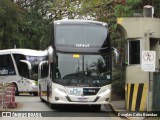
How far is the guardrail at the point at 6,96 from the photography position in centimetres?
2294

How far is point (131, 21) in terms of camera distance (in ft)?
72.2

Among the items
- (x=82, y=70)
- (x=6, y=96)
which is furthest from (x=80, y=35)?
(x=6, y=96)

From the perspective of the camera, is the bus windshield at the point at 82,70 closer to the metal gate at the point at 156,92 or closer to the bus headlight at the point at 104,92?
the bus headlight at the point at 104,92

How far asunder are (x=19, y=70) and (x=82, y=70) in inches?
687

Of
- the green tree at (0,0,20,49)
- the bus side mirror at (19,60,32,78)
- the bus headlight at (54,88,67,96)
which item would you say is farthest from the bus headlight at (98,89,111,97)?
the green tree at (0,0,20,49)

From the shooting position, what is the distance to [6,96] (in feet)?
76.2

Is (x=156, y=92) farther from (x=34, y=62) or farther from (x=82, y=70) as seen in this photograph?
(x=34, y=62)

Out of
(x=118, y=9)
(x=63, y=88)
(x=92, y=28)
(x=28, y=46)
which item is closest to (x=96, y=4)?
(x=118, y=9)

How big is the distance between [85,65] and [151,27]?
10.9 ft

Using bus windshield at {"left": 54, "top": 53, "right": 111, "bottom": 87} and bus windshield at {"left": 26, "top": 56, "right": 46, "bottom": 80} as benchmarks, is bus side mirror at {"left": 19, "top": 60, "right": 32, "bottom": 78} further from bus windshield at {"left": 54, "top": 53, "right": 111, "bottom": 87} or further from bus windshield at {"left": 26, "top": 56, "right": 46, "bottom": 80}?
bus windshield at {"left": 54, "top": 53, "right": 111, "bottom": 87}

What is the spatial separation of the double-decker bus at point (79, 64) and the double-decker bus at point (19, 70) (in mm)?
16431

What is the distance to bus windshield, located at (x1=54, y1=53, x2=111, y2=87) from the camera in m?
21.3

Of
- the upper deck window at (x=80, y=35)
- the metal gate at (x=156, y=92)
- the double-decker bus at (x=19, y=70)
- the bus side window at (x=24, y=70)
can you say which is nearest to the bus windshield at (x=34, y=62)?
the double-decker bus at (x=19, y=70)

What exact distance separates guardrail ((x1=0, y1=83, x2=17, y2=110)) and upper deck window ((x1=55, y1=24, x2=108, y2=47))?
363 cm
